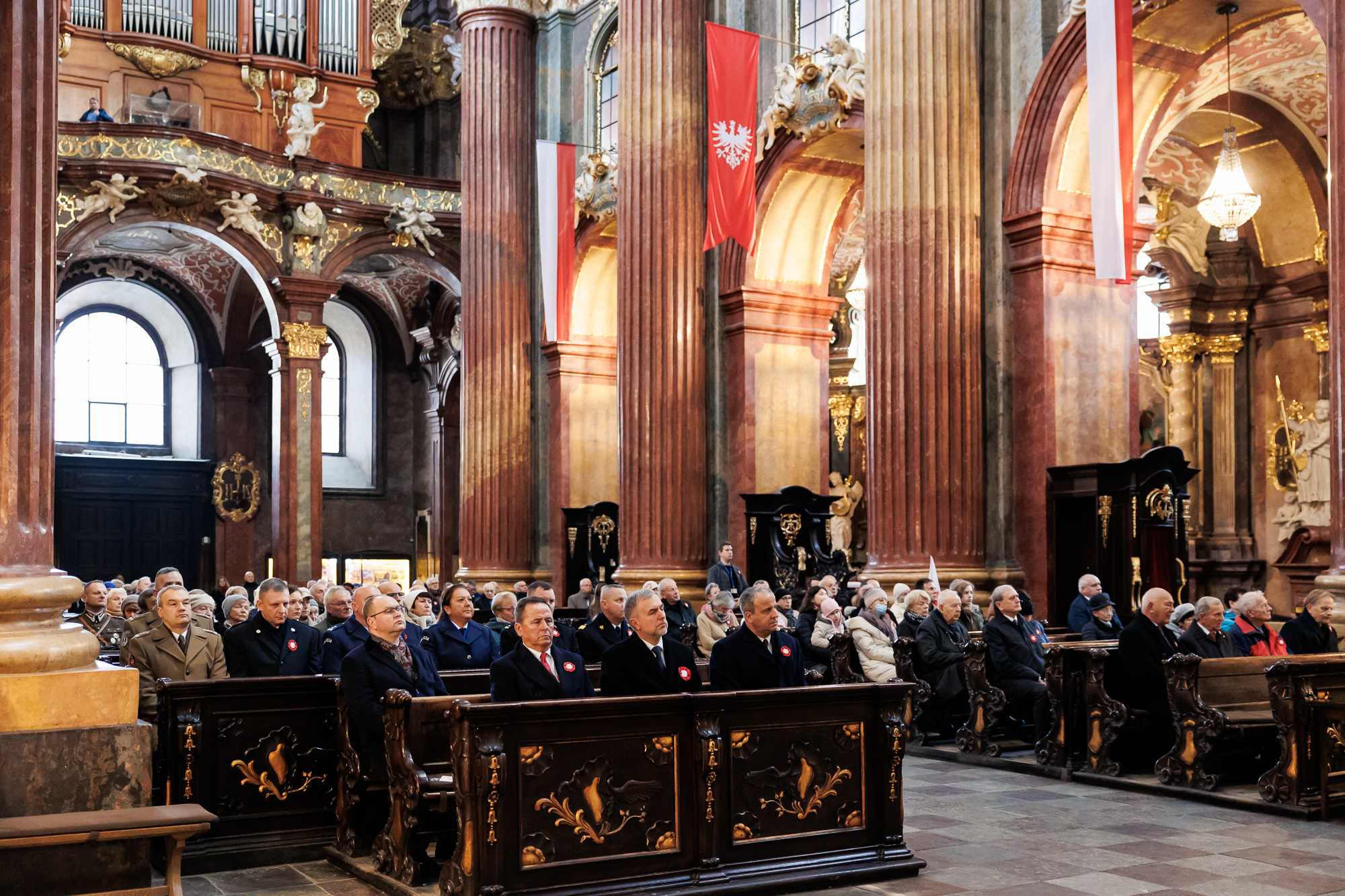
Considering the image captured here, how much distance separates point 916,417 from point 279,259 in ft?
42.2

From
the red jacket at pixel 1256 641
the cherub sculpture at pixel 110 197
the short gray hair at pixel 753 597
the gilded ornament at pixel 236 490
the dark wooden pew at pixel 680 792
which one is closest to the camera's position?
the dark wooden pew at pixel 680 792

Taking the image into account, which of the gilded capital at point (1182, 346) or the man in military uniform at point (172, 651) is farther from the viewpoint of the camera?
the gilded capital at point (1182, 346)

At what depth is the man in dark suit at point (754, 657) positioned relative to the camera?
651 centimetres

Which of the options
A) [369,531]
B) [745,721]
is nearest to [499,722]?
[745,721]

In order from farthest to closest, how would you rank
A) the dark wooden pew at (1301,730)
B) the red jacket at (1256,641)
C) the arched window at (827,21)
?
the arched window at (827,21) < the red jacket at (1256,641) < the dark wooden pew at (1301,730)

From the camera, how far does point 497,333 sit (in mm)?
20594

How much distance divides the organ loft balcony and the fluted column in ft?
41.2

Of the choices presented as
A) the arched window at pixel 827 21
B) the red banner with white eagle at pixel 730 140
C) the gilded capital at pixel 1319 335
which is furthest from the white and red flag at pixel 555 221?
the gilded capital at pixel 1319 335

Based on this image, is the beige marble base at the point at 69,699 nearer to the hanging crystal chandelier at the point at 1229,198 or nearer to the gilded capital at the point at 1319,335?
the hanging crystal chandelier at the point at 1229,198

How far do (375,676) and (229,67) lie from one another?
1948 cm

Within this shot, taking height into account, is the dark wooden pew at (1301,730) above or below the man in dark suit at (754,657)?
below

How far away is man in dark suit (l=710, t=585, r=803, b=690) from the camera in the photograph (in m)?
6.51

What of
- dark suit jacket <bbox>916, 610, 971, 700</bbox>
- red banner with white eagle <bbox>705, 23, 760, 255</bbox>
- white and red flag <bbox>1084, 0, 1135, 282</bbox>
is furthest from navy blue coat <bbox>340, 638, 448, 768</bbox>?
red banner with white eagle <bbox>705, 23, 760, 255</bbox>

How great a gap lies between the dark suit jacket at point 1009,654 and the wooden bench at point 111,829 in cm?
632
